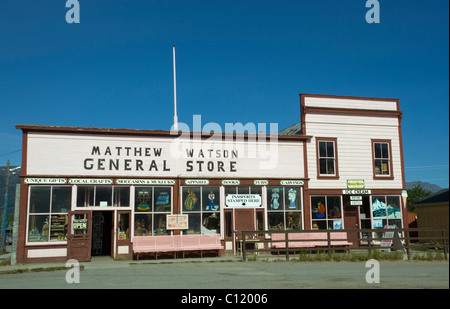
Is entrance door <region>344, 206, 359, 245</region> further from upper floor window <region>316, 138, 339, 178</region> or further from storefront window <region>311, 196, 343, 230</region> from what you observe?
upper floor window <region>316, 138, 339, 178</region>

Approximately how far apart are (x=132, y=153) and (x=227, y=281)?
36.0 feet

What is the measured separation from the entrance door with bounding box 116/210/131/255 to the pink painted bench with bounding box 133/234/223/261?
2.63 ft

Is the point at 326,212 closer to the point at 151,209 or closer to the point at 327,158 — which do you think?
the point at 327,158

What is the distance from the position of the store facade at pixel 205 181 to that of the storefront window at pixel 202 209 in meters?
0.05

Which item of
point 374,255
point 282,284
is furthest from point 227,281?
point 374,255

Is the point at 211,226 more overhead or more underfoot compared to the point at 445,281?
more overhead

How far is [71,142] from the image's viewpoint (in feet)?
71.1

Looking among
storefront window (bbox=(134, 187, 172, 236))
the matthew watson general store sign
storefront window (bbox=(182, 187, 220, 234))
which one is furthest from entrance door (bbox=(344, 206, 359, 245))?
storefront window (bbox=(134, 187, 172, 236))

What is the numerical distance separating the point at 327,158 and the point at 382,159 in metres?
3.38

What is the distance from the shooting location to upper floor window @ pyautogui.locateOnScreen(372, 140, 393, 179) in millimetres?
25891

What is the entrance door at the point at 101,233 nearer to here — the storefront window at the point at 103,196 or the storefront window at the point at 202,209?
the storefront window at the point at 103,196

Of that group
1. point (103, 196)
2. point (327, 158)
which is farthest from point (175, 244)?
point (327, 158)

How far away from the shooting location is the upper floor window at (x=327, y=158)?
25.0 meters

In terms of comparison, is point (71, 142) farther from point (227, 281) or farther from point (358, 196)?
point (358, 196)
